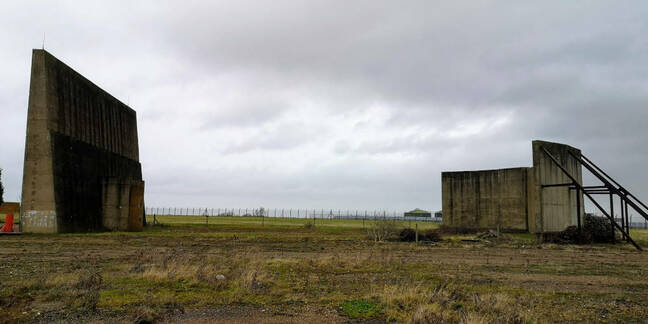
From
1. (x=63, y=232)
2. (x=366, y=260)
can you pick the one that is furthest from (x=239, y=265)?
(x=63, y=232)

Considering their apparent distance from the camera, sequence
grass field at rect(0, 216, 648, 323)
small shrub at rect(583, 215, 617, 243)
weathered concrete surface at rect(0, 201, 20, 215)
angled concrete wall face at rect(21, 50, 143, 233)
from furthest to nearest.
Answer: weathered concrete surface at rect(0, 201, 20, 215) → small shrub at rect(583, 215, 617, 243) → angled concrete wall face at rect(21, 50, 143, 233) → grass field at rect(0, 216, 648, 323)

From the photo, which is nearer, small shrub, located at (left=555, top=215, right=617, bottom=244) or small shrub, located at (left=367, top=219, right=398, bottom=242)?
small shrub, located at (left=555, top=215, right=617, bottom=244)

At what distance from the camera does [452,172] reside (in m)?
42.1

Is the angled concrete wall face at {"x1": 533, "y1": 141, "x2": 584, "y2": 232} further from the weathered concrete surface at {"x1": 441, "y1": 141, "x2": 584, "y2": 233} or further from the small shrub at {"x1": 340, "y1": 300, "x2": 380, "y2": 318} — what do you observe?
the small shrub at {"x1": 340, "y1": 300, "x2": 380, "y2": 318}

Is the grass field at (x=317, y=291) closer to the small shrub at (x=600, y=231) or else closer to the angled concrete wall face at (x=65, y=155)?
the small shrub at (x=600, y=231)

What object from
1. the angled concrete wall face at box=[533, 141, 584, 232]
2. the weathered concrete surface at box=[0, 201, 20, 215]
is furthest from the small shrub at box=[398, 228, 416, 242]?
the weathered concrete surface at box=[0, 201, 20, 215]

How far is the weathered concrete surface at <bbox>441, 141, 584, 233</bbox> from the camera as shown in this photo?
110ft

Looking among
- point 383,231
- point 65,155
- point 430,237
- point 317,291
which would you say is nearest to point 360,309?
point 317,291

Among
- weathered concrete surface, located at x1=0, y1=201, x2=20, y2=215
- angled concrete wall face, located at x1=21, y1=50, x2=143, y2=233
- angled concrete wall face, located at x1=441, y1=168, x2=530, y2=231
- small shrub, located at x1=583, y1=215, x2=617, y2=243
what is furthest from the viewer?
angled concrete wall face, located at x1=441, y1=168, x2=530, y2=231

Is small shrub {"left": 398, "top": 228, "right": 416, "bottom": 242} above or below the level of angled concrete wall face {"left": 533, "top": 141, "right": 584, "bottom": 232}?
below

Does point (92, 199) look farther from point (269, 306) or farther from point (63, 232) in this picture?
point (269, 306)

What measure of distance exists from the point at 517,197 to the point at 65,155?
110 ft

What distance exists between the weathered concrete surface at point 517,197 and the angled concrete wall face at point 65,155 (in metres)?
26.7

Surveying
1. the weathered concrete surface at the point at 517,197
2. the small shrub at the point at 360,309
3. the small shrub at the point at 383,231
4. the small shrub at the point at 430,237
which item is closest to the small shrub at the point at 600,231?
the weathered concrete surface at the point at 517,197
